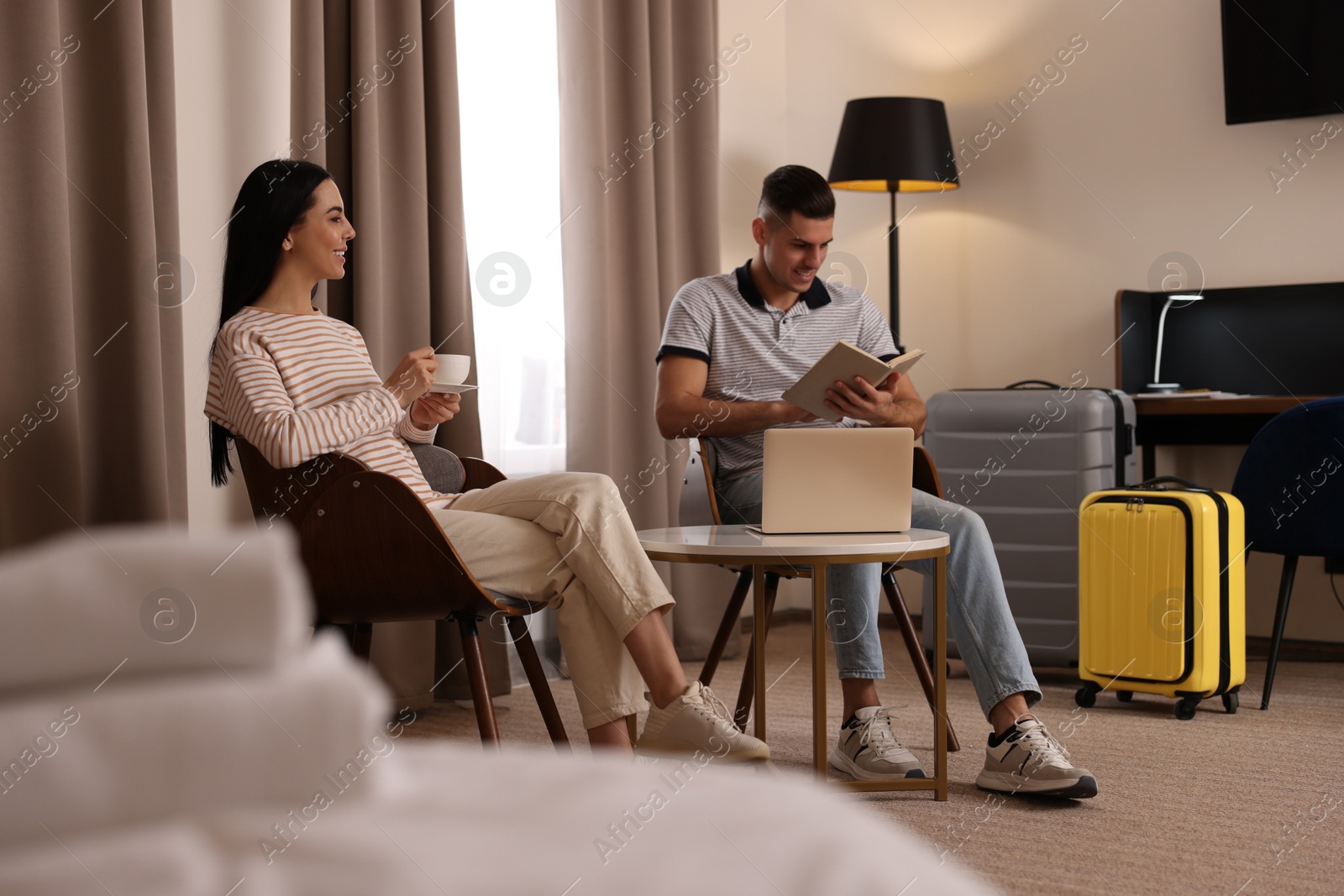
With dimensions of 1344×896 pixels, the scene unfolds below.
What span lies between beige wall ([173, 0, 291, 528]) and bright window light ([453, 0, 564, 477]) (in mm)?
574

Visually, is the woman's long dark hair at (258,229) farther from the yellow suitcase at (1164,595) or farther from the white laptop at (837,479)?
the yellow suitcase at (1164,595)

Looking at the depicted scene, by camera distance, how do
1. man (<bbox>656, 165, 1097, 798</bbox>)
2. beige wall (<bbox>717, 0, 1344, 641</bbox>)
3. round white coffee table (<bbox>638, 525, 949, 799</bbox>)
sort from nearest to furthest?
A: round white coffee table (<bbox>638, 525, 949, 799</bbox>) → man (<bbox>656, 165, 1097, 798</bbox>) → beige wall (<bbox>717, 0, 1344, 641</bbox>)

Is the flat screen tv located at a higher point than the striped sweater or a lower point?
higher

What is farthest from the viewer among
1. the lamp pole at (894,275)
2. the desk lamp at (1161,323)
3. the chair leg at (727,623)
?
the lamp pole at (894,275)

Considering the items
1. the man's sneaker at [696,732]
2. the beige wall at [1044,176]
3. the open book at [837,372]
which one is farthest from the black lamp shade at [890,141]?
the man's sneaker at [696,732]

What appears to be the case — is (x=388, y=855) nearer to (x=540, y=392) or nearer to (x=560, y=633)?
(x=560, y=633)

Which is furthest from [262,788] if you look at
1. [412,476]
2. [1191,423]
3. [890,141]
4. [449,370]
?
[890,141]

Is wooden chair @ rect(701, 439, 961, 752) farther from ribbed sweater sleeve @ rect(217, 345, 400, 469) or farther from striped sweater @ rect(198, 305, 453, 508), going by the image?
ribbed sweater sleeve @ rect(217, 345, 400, 469)

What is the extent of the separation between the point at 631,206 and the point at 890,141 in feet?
2.75

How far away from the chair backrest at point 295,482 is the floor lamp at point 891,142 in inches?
86.3

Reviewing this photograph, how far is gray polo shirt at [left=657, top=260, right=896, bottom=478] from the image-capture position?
2.27 metres

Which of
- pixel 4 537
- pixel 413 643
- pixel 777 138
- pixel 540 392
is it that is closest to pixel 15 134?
pixel 4 537

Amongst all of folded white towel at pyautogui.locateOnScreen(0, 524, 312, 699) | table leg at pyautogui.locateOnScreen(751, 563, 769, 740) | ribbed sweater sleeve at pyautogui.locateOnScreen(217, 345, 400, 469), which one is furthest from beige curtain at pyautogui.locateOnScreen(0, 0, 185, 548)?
folded white towel at pyautogui.locateOnScreen(0, 524, 312, 699)

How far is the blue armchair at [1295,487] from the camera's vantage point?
2553 millimetres
